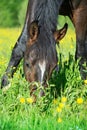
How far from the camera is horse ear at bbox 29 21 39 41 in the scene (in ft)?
19.1

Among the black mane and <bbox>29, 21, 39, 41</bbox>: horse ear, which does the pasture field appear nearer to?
<bbox>29, 21, 39, 41</bbox>: horse ear

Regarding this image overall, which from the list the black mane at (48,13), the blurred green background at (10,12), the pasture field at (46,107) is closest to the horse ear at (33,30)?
the black mane at (48,13)

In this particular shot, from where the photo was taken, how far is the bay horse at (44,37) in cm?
568

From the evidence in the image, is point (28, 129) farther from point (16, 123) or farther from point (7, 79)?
point (7, 79)

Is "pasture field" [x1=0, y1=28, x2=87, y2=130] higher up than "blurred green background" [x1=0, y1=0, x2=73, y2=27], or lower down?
lower down

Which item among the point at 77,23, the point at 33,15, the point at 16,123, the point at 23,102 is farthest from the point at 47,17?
the point at 16,123

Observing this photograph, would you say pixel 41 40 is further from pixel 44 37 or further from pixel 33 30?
pixel 33 30

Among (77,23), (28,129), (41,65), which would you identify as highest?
(77,23)

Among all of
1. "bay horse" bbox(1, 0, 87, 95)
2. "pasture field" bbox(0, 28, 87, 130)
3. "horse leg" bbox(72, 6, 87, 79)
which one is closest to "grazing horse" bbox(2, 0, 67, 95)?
"bay horse" bbox(1, 0, 87, 95)

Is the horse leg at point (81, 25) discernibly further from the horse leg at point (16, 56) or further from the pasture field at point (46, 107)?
the horse leg at point (16, 56)

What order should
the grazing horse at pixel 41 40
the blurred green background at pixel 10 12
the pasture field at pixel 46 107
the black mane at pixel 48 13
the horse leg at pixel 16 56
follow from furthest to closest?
1. the blurred green background at pixel 10 12
2. the horse leg at pixel 16 56
3. the black mane at pixel 48 13
4. the grazing horse at pixel 41 40
5. the pasture field at pixel 46 107

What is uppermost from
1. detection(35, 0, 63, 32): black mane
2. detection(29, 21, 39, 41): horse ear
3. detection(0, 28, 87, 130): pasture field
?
detection(35, 0, 63, 32): black mane

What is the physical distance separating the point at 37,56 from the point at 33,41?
0.28 meters

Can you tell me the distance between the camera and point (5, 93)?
19.1 feet
